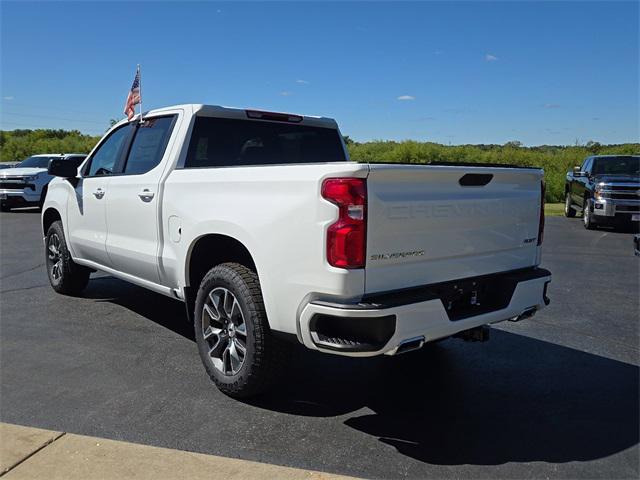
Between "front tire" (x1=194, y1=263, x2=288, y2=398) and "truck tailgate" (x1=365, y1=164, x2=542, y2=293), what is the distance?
32.5 inches

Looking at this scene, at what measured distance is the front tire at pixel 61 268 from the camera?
6410 mm

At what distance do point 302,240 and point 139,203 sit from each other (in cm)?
216

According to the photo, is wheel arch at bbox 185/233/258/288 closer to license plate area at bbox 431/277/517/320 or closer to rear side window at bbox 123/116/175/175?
rear side window at bbox 123/116/175/175

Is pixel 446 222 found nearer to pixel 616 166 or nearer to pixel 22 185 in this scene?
pixel 616 166

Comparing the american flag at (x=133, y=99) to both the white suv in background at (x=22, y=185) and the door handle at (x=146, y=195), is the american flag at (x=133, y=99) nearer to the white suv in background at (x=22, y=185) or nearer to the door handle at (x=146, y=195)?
the door handle at (x=146, y=195)

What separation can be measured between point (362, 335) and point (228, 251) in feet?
4.64

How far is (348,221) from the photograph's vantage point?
2.97m

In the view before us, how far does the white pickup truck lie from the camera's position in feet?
9.88

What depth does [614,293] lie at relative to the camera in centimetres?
687

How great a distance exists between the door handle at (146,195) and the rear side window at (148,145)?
0.75ft

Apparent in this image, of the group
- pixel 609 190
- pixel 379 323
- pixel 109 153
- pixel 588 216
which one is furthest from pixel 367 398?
pixel 588 216

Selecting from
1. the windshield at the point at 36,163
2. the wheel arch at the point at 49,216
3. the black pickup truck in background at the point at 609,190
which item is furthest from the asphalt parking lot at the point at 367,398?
the windshield at the point at 36,163

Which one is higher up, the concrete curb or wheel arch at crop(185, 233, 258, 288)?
wheel arch at crop(185, 233, 258, 288)

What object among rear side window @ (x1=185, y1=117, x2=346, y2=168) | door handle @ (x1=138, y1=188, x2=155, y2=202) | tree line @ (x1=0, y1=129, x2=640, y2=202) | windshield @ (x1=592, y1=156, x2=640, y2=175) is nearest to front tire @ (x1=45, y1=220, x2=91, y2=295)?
door handle @ (x1=138, y1=188, x2=155, y2=202)
